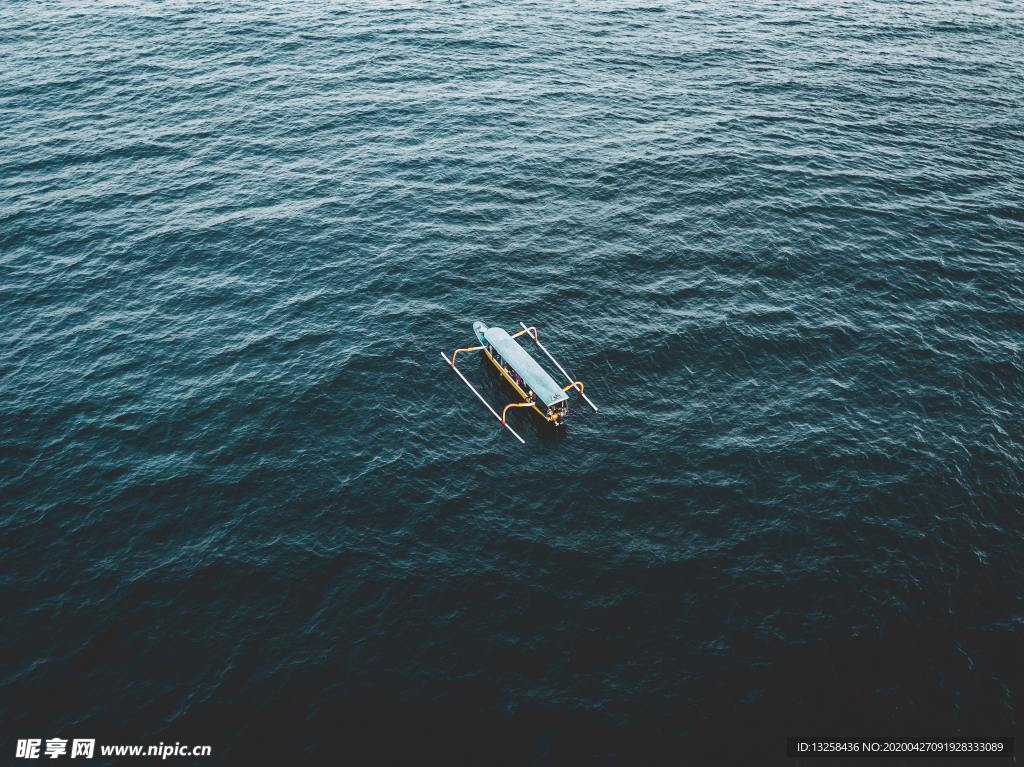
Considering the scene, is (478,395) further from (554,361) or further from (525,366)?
(554,361)

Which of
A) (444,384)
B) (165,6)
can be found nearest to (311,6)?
(165,6)

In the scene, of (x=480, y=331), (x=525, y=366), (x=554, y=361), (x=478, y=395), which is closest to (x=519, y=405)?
(x=525, y=366)

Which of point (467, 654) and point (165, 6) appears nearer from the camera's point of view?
point (467, 654)

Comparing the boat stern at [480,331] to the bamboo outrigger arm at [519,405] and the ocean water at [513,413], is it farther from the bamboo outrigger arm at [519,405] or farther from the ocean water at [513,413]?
the bamboo outrigger arm at [519,405]

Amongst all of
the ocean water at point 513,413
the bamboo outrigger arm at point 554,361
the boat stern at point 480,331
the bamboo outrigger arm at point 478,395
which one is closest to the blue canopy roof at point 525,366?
the boat stern at point 480,331

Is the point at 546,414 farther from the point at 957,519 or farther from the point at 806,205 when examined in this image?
the point at 806,205

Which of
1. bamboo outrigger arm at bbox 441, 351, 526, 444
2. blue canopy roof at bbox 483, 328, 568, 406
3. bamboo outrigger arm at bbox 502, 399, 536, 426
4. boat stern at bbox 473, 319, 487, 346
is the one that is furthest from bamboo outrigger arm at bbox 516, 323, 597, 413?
bamboo outrigger arm at bbox 441, 351, 526, 444
